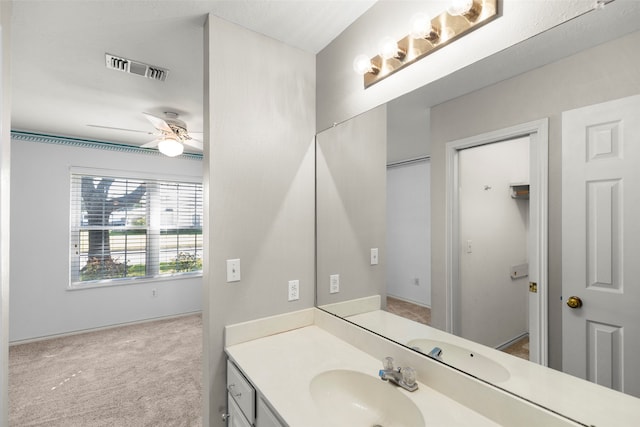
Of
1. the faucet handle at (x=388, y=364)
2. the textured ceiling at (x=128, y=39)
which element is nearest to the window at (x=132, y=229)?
the textured ceiling at (x=128, y=39)

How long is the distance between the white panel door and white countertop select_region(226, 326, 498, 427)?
362mm

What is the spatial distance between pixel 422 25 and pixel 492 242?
2.77ft

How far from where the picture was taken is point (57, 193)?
3.60 meters

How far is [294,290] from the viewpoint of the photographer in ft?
5.64

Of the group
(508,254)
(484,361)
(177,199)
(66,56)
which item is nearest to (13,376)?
(177,199)

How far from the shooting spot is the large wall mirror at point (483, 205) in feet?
2.66

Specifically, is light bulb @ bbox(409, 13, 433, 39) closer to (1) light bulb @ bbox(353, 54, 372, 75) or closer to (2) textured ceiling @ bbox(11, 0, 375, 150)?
(1) light bulb @ bbox(353, 54, 372, 75)

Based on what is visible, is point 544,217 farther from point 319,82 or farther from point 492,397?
point 319,82

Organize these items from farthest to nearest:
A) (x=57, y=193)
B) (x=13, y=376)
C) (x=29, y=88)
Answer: (x=57, y=193) → (x=13, y=376) → (x=29, y=88)

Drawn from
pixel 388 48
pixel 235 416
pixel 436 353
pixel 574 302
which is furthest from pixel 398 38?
pixel 235 416

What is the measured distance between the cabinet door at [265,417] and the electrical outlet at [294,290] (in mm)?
624

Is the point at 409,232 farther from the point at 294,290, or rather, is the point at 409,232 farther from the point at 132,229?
the point at 132,229

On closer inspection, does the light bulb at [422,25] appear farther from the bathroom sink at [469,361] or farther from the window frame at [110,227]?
the window frame at [110,227]

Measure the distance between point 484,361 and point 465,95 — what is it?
0.92m
